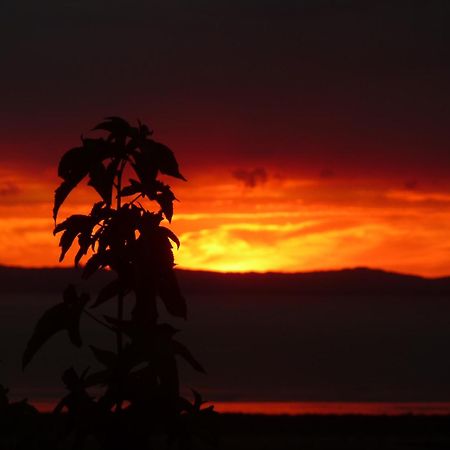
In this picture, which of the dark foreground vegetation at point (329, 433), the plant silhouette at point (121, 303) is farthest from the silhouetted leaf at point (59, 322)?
the dark foreground vegetation at point (329, 433)

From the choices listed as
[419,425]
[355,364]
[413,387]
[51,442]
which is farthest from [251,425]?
[355,364]

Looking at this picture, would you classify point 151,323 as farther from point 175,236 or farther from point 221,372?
point 221,372

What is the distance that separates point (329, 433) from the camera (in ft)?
90.2

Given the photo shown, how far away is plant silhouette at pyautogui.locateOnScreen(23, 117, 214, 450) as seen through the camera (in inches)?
148

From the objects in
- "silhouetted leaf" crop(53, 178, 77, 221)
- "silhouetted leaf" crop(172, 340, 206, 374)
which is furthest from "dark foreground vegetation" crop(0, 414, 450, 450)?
"silhouetted leaf" crop(172, 340, 206, 374)

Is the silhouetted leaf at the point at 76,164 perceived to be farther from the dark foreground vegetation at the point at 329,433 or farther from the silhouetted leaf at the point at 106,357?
the dark foreground vegetation at the point at 329,433

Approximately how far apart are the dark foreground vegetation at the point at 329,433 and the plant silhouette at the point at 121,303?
16640mm

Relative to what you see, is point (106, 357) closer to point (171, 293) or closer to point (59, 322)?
point (59, 322)

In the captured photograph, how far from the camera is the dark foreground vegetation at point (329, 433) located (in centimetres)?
2348

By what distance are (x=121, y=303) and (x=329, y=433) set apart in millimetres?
24154

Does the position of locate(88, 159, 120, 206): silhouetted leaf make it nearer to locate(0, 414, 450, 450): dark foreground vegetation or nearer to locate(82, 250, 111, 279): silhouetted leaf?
locate(82, 250, 111, 279): silhouetted leaf

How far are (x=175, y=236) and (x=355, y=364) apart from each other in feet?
324

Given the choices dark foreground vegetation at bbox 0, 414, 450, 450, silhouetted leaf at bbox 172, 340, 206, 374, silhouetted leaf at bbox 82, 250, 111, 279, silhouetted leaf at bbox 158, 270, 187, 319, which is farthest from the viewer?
dark foreground vegetation at bbox 0, 414, 450, 450

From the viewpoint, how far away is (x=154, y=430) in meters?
3.79
